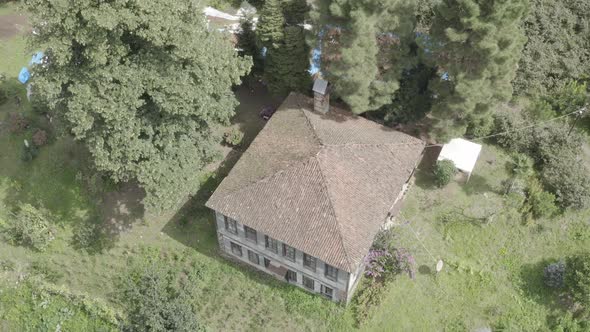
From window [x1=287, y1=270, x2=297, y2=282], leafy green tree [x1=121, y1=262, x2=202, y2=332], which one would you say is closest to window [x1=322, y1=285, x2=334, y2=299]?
window [x1=287, y1=270, x2=297, y2=282]

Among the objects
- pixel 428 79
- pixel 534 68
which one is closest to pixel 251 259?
pixel 428 79

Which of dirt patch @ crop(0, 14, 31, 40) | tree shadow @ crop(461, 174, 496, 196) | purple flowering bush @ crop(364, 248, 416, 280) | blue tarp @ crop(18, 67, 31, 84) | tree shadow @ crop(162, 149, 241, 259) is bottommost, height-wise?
tree shadow @ crop(162, 149, 241, 259)

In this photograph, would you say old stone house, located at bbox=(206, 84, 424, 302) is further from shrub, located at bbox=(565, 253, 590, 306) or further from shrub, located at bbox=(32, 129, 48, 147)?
shrub, located at bbox=(32, 129, 48, 147)

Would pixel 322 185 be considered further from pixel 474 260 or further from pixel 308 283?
pixel 474 260

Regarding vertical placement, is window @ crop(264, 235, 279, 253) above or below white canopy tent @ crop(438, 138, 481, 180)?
below

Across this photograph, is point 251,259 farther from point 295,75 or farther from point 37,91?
point 37,91

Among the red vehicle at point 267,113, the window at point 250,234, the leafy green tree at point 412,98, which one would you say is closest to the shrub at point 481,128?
the leafy green tree at point 412,98
